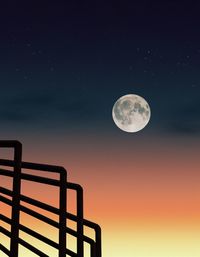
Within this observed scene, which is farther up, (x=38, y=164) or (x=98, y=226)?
(x=38, y=164)

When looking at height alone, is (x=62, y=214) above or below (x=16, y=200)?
below

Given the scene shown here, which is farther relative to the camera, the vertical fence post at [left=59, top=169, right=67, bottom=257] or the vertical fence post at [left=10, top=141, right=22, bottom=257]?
the vertical fence post at [left=59, top=169, right=67, bottom=257]

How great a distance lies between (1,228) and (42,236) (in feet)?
0.83

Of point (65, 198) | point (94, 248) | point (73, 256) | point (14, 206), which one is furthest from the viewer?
point (94, 248)

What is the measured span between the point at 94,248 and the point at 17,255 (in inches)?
50.5

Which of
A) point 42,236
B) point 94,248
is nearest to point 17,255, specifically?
point 42,236

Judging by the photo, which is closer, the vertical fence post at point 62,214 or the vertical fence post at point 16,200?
the vertical fence post at point 16,200

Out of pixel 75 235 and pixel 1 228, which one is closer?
pixel 1 228

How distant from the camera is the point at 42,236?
2336 millimetres

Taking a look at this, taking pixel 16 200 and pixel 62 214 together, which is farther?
pixel 62 214

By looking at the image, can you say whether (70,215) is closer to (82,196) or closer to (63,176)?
(82,196)

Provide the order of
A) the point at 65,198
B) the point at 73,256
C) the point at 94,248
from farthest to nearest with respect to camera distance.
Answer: the point at 94,248
the point at 73,256
the point at 65,198

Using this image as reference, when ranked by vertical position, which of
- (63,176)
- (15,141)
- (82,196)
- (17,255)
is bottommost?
(17,255)

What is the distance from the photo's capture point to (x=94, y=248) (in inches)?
122
